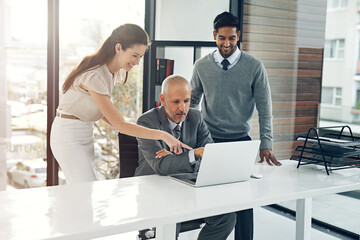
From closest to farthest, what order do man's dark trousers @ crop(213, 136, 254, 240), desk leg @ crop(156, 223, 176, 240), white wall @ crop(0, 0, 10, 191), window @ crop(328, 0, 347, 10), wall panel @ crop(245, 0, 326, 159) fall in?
desk leg @ crop(156, 223, 176, 240), man's dark trousers @ crop(213, 136, 254, 240), window @ crop(328, 0, 347, 10), wall panel @ crop(245, 0, 326, 159), white wall @ crop(0, 0, 10, 191)

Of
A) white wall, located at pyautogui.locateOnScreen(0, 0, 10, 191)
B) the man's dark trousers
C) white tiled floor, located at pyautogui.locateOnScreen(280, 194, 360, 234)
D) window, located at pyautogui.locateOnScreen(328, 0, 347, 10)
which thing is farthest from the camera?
white wall, located at pyautogui.locateOnScreen(0, 0, 10, 191)

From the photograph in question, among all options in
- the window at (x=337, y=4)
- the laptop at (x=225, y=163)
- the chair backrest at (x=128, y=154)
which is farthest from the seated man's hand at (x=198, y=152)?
the window at (x=337, y=4)

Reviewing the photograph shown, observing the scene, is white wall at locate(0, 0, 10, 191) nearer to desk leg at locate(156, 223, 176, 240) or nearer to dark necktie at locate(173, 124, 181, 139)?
dark necktie at locate(173, 124, 181, 139)

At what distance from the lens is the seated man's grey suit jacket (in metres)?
2.01

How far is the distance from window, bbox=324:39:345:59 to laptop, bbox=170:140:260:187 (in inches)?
68.8

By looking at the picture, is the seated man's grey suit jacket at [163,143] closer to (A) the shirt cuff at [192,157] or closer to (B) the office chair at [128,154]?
(A) the shirt cuff at [192,157]

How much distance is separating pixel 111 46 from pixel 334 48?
6.15 feet

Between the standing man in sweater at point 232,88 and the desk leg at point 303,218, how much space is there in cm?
55

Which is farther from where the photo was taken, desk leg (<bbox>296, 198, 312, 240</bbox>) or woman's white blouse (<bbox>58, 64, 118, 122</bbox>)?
woman's white blouse (<bbox>58, 64, 118, 122</bbox>)

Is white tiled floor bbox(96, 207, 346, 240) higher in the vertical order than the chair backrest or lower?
lower

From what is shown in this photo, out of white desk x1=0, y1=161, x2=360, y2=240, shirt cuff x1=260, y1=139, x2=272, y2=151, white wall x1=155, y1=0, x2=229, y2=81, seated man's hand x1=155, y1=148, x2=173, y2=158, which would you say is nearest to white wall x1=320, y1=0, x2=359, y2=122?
shirt cuff x1=260, y1=139, x2=272, y2=151

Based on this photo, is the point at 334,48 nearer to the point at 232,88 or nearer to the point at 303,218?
the point at 232,88

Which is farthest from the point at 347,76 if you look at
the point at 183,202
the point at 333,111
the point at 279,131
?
the point at 183,202

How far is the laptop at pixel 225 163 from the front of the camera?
1.73 m
